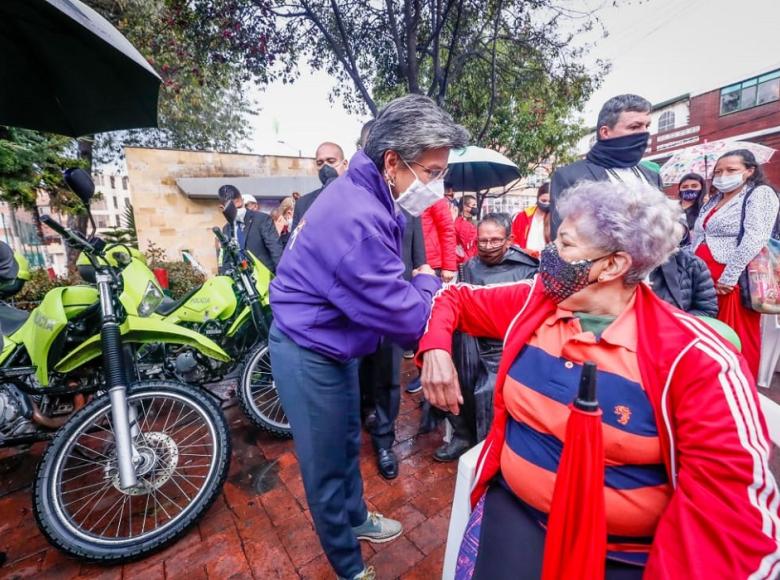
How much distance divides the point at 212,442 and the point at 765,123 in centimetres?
2628

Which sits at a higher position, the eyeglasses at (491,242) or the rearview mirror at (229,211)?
the rearview mirror at (229,211)

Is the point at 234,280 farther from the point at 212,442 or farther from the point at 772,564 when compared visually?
the point at 772,564

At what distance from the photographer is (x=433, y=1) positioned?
15.7 feet

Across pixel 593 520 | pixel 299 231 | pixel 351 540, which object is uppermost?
pixel 299 231

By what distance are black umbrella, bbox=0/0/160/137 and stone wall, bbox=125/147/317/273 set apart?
9.45 metres

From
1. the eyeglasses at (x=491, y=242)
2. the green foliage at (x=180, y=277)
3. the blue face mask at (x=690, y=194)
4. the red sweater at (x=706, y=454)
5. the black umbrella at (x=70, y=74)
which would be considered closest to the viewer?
the red sweater at (x=706, y=454)

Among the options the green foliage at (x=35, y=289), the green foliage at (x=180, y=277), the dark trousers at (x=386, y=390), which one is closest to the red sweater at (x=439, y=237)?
the dark trousers at (x=386, y=390)

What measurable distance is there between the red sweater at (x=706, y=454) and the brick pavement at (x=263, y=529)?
1351 millimetres

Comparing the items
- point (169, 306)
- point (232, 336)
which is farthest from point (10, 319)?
point (232, 336)

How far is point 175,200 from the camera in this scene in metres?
11.0

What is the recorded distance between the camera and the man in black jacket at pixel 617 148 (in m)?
2.24

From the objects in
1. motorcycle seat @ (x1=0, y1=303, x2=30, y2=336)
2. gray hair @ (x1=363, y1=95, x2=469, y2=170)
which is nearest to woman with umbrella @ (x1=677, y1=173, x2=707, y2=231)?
gray hair @ (x1=363, y1=95, x2=469, y2=170)

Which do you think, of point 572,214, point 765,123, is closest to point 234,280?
point 572,214

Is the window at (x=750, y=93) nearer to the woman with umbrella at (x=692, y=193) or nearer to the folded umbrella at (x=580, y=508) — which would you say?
the woman with umbrella at (x=692, y=193)
